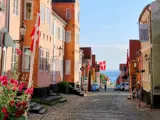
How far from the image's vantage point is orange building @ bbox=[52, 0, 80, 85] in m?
42.6

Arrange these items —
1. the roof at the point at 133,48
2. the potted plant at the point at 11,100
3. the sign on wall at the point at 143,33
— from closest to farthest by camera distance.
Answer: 1. the potted plant at the point at 11,100
2. the sign on wall at the point at 143,33
3. the roof at the point at 133,48

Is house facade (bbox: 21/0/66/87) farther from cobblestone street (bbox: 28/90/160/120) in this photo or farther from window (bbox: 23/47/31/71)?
cobblestone street (bbox: 28/90/160/120)

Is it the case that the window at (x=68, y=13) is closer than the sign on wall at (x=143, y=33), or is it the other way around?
the sign on wall at (x=143, y=33)

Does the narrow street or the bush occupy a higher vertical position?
the bush

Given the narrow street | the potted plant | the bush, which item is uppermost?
the potted plant

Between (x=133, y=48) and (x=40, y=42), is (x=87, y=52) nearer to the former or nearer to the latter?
(x=133, y=48)

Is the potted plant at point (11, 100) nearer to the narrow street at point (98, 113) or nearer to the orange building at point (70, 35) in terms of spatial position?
the narrow street at point (98, 113)

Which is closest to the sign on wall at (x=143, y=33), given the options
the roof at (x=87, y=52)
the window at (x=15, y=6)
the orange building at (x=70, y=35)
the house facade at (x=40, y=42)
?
the house facade at (x=40, y=42)

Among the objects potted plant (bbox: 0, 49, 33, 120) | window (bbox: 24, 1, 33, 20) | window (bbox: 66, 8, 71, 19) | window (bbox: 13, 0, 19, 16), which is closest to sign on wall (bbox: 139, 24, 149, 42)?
window (bbox: 24, 1, 33, 20)

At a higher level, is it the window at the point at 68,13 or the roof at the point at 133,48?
the window at the point at 68,13

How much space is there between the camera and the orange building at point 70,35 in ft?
140

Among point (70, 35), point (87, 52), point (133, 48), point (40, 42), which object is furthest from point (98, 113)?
point (87, 52)

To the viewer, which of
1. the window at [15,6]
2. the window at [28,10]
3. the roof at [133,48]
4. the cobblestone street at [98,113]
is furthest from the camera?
the roof at [133,48]

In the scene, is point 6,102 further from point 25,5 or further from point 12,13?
point 25,5
